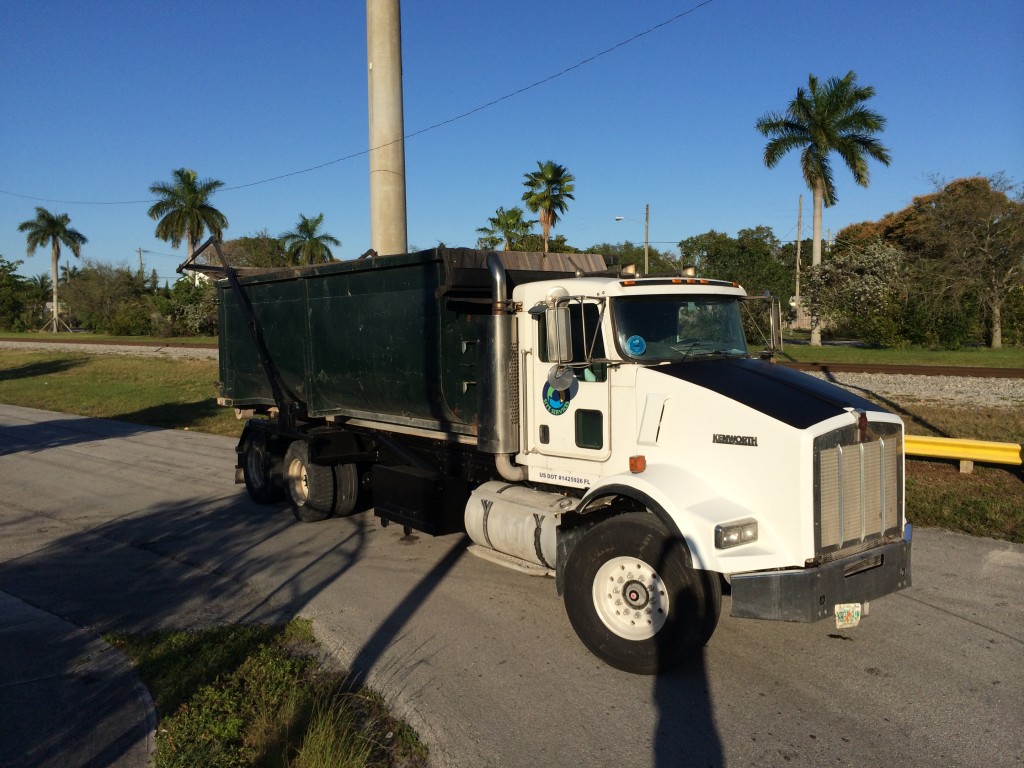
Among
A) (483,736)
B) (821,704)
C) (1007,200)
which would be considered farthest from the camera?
(1007,200)

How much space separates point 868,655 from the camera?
217 inches

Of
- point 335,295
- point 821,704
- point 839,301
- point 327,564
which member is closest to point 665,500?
point 821,704

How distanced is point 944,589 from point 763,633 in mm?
1923

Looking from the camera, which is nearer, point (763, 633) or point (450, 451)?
point (763, 633)

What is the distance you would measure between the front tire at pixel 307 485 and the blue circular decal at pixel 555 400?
3.91 m

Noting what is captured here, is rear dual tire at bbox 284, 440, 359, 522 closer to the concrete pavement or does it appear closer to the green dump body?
the green dump body

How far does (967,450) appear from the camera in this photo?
33.5 feet

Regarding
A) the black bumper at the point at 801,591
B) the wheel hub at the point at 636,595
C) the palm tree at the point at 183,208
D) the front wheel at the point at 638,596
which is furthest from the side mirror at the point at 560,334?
the palm tree at the point at 183,208

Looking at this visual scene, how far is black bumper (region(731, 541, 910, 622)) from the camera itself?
4.77 m

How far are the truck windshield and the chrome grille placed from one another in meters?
1.28

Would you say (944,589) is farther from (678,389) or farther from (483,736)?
(483,736)

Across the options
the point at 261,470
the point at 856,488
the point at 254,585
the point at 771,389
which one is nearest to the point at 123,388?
the point at 261,470

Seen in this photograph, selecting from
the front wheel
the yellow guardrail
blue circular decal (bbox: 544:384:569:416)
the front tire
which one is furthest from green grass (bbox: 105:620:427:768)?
the yellow guardrail

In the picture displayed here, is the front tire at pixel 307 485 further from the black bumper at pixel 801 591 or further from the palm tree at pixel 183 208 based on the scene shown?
the palm tree at pixel 183 208
